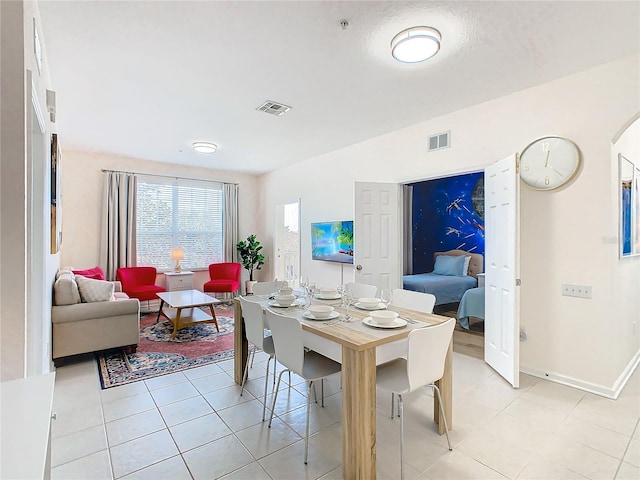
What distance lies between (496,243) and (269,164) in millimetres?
4413

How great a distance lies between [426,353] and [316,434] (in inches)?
39.3

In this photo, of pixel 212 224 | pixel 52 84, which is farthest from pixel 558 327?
pixel 212 224

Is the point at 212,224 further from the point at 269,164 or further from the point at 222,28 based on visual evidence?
the point at 222,28

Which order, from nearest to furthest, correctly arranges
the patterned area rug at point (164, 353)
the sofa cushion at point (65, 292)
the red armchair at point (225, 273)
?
the patterned area rug at point (164, 353) < the sofa cushion at point (65, 292) < the red armchair at point (225, 273)

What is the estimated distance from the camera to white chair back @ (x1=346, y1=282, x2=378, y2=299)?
10.6 ft

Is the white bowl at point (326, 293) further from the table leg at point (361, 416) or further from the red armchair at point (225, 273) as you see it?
the red armchair at point (225, 273)

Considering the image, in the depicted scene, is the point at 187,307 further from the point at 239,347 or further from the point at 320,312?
the point at 320,312

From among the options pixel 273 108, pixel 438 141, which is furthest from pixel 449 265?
pixel 273 108

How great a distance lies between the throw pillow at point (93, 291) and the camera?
3482 mm

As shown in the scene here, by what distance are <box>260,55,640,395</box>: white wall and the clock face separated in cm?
7

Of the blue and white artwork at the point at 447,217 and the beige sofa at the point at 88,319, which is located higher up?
the blue and white artwork at the point at 447,217

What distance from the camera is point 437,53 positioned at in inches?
96.7

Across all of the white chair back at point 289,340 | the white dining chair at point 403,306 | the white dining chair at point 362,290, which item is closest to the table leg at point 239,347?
the white chair back at point 289,340

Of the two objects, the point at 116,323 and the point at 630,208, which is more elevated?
the point at 630,208
